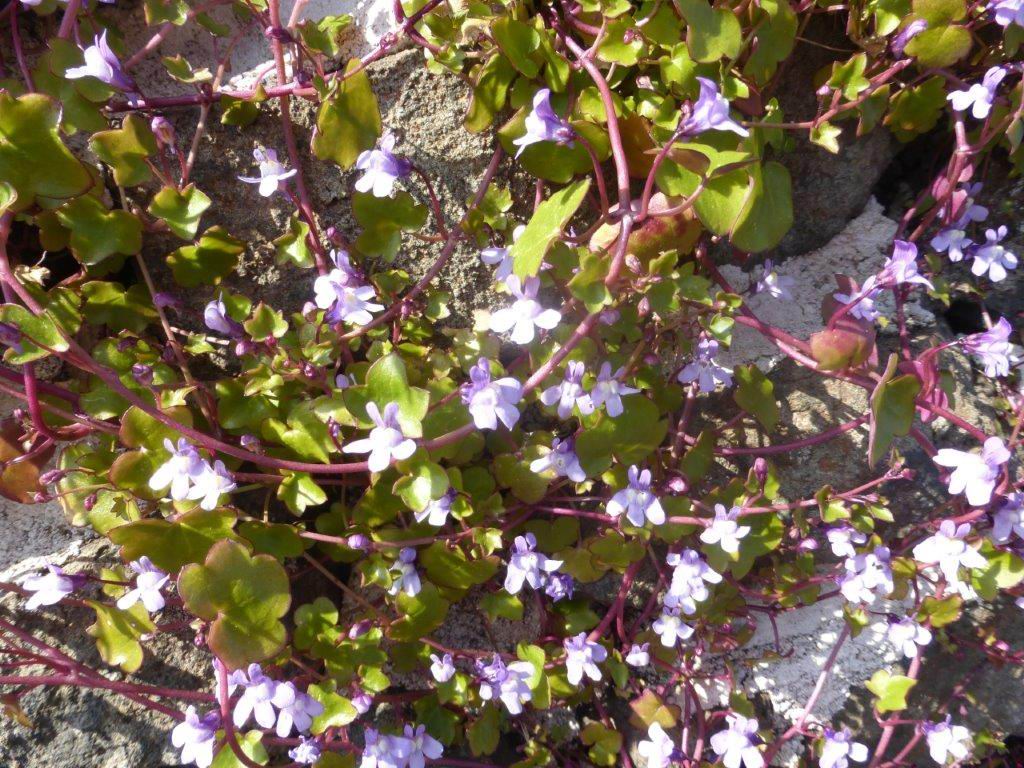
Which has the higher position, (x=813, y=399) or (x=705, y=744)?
(x=813, y=399)

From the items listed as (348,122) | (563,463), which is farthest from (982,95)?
(348,122)

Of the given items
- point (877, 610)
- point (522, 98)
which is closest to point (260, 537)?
point (522, 98)

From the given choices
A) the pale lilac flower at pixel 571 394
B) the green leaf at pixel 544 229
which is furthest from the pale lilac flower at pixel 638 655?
the green leaf at pixel 544 229

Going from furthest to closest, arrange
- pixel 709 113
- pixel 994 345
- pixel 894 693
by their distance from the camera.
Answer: pixel 894 693, pixel 994 345, pixel 709 113

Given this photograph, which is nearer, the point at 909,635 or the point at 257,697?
the point at 257,697

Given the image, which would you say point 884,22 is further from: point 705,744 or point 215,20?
point 705,744

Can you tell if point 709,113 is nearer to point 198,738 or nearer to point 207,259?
point 207,259

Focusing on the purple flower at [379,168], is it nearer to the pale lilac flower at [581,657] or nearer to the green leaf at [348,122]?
the green leaf at [348,122]
